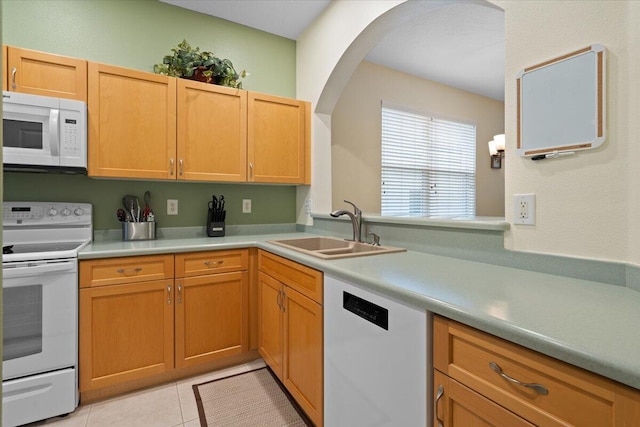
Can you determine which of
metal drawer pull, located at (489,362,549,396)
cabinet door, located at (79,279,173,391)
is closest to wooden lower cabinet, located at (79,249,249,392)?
cabinet door, located at (79,279,173,391)

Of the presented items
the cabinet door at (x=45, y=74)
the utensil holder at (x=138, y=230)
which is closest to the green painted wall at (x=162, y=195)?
the utensil holder at (x=138, y=230)

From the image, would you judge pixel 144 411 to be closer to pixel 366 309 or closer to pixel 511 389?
pixel 366 309

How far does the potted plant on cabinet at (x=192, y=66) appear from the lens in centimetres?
237

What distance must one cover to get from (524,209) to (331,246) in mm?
1308

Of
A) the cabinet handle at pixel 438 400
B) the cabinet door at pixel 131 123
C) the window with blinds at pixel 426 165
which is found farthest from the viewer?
the window with blinds at pixel 426 165

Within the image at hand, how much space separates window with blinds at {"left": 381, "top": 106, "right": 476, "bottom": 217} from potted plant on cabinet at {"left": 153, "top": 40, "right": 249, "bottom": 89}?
6.12 feet

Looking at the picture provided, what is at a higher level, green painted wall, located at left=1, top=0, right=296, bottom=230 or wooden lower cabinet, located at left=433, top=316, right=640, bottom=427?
green painted wall, located at left=1, top=0, right=296, bottom=230

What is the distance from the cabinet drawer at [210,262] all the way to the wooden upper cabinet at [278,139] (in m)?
0.65

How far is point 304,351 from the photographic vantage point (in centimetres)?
166

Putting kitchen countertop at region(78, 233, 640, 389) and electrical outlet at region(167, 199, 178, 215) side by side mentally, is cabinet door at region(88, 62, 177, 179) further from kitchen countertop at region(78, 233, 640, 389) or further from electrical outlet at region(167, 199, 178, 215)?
kitchen countertop at region(78, 233, 640, 389)

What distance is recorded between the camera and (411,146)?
12.6ft

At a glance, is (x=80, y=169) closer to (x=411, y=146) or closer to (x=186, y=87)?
(x=186, y=87)

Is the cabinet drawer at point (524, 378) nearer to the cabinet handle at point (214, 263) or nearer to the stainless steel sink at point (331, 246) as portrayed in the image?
the stainless steel sink at point (331, 246)

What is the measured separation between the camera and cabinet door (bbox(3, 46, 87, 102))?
1846 millimetres
